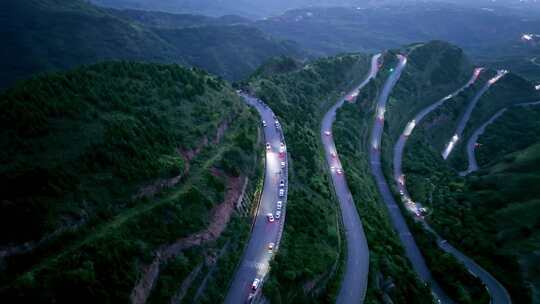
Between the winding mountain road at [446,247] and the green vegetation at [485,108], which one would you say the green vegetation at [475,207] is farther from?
the green vegetation at [485,108]

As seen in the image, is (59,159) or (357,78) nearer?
(59,159)

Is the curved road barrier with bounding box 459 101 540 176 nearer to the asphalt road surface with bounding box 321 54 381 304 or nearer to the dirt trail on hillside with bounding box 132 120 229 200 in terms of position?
the asphalt road surface with bounding box 321 54 381 304

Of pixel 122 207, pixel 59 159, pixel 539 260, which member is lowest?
pixel 539 260

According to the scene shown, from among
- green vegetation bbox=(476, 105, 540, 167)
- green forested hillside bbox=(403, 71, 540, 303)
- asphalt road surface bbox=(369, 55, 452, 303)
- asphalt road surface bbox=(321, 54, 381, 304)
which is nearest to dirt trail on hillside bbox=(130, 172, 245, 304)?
asphalt road surface bbox=(321, 54, 381, 304)

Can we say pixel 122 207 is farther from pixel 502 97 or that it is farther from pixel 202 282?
pixel 502 97

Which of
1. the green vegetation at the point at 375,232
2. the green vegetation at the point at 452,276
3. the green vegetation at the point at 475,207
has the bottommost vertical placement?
the green vegetation at the point at 452,276

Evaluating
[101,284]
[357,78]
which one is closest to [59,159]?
[101,284]

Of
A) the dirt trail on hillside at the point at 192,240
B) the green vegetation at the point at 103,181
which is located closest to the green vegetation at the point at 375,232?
the green vegetation at the point at 103,181
